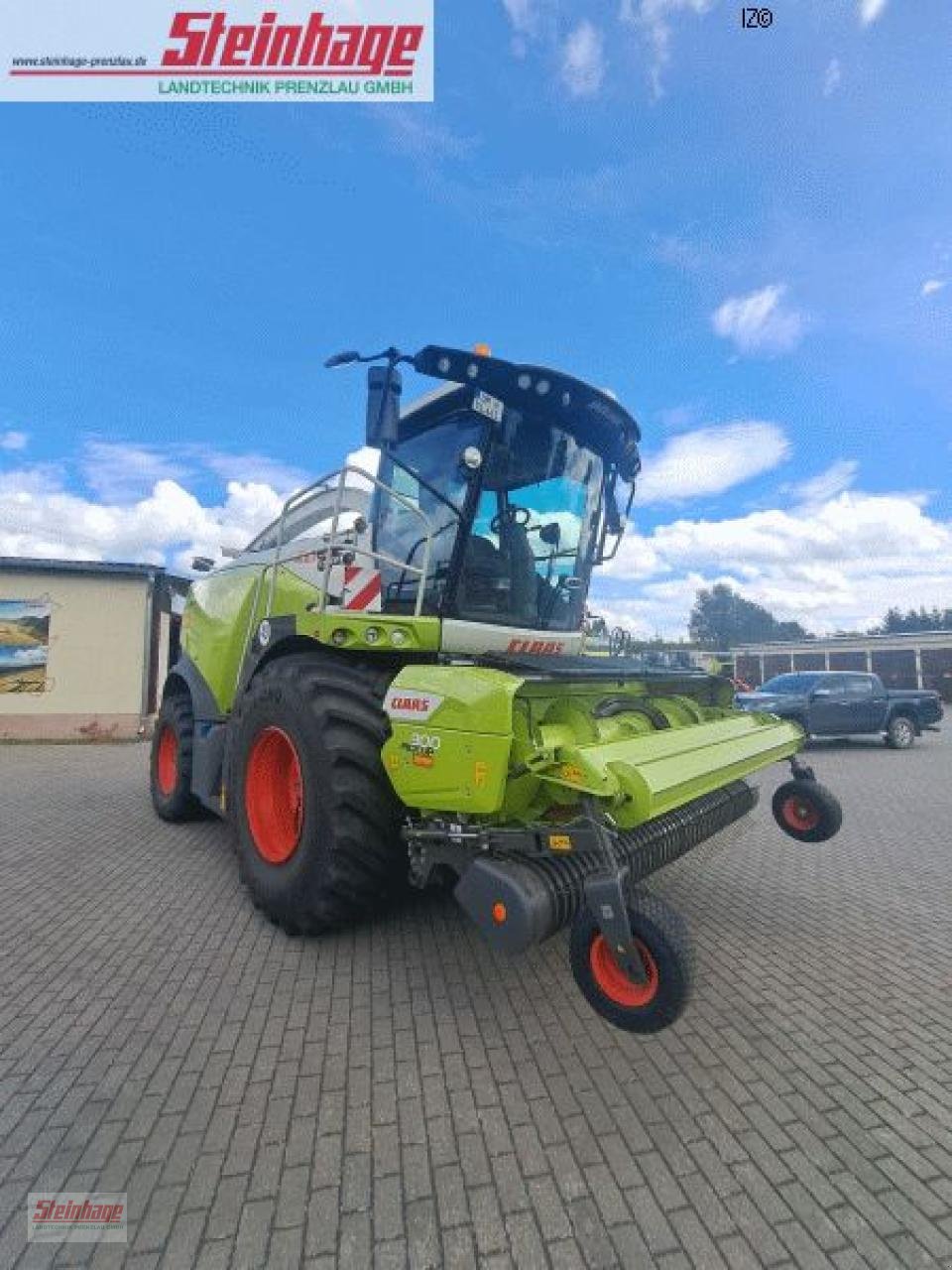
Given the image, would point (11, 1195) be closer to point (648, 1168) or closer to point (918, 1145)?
point (648, 1168)

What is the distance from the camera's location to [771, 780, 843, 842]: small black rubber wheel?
13.4 ft

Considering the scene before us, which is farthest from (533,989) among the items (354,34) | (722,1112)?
(354,34)

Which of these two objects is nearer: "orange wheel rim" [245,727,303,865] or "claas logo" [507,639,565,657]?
"orange wheel rim" [245,727,303,865]

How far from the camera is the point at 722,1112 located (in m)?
2.10

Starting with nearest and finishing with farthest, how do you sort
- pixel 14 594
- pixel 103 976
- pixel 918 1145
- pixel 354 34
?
pixel 918 1145 < pixel 103 976 < pixel 354 34 < pixel 14 594

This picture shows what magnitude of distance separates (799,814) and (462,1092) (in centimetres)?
299

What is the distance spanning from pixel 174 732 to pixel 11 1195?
436 cm

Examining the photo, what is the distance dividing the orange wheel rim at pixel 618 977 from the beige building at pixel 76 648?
13.0 m

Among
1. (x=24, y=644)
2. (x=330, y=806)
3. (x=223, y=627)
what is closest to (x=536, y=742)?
(x=330, y=806)

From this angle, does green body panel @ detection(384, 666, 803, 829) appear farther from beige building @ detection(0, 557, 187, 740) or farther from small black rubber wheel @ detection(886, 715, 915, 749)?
beige building @ detection(0, 557, 187, 740)

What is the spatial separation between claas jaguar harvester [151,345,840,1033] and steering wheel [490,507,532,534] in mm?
17

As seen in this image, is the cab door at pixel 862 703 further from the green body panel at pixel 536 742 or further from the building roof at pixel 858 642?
the building roof at pixel 858 642

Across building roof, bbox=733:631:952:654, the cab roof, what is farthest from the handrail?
building roof, bbox=733:631:952:654

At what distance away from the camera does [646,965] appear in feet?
6.83
